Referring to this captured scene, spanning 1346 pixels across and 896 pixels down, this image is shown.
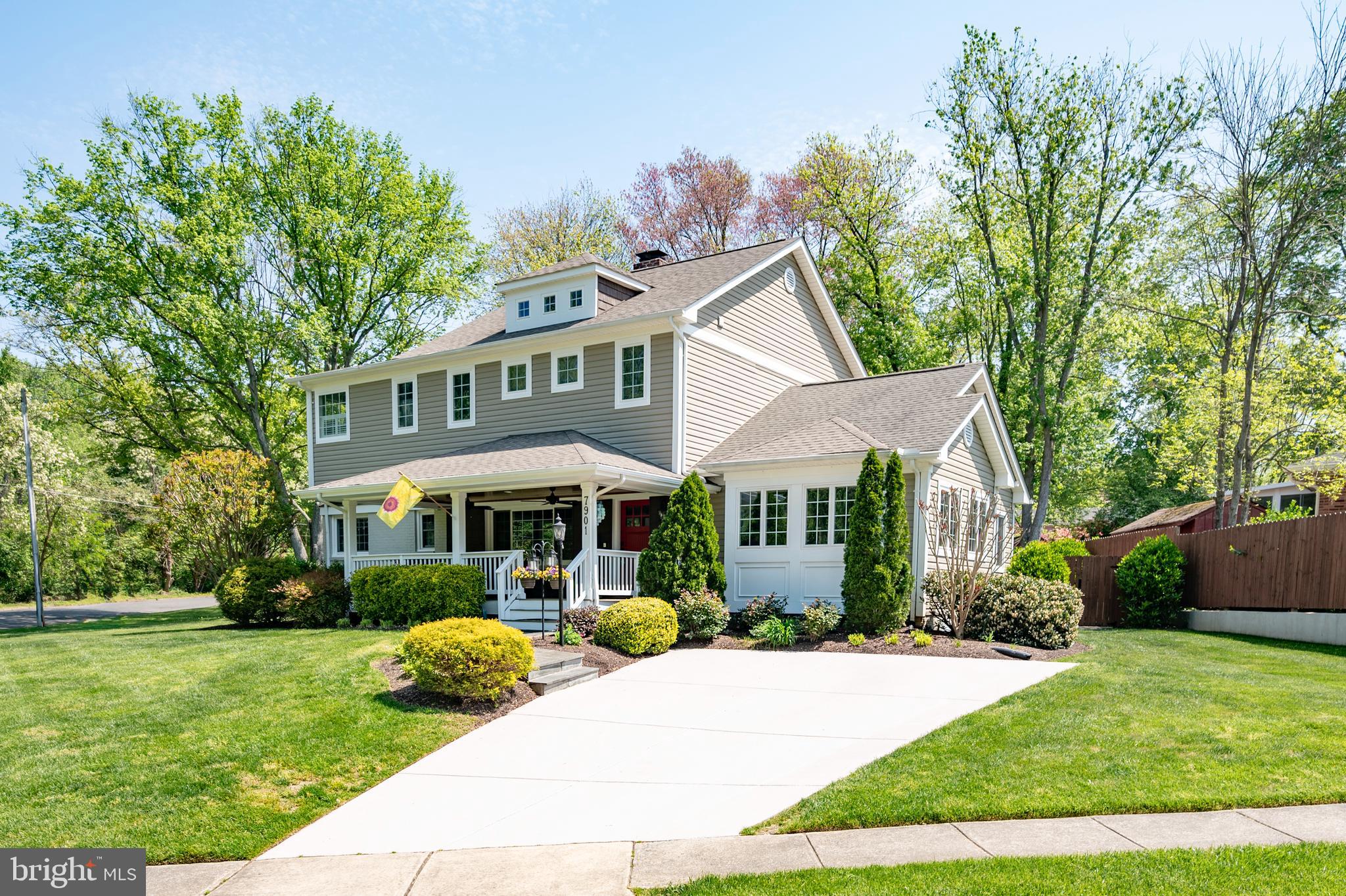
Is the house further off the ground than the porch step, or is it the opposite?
the house

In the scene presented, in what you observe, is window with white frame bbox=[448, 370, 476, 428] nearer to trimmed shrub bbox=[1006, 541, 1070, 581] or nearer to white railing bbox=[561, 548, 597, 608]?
white railing bbox=[561, 548, 597, 608]

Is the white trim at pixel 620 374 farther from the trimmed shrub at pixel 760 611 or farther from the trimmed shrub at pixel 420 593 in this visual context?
the trimmed shrub at pixel 760 611

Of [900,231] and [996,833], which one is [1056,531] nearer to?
[900,231]

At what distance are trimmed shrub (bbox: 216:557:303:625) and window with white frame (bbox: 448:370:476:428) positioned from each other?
15.1ft

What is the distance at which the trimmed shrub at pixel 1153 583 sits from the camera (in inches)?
677

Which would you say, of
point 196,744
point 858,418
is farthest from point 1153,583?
point 196,744

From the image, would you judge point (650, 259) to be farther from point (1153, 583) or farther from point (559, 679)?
point (559, 679)

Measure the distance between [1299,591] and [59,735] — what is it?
59.8ft

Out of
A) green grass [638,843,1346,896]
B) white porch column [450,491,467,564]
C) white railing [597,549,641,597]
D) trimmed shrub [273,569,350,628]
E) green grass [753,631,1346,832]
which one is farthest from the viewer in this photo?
trimmed shrub [273,569,350,628]

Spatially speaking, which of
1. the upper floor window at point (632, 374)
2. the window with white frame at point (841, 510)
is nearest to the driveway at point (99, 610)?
the upper floor window at point (632, 374)

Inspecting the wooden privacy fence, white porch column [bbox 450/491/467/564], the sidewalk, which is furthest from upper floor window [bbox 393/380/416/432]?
the wooden privacy fence

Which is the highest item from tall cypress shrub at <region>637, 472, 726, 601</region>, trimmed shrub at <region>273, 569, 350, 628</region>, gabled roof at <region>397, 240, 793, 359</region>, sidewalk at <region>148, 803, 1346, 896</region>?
gabled roof at <region>397, 240, 793, 359</region>

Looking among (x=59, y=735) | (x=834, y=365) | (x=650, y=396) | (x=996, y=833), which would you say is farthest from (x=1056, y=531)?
(x=59, y=735)

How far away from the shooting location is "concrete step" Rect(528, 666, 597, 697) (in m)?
9.66
